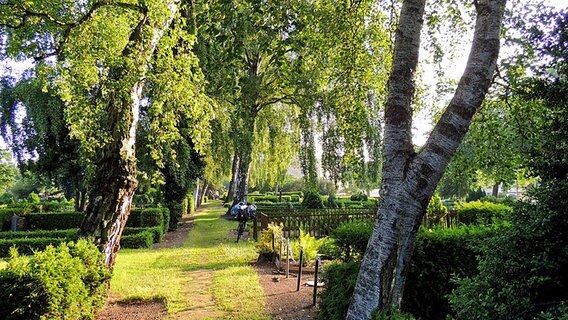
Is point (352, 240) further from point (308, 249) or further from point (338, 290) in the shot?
point (308, 249)

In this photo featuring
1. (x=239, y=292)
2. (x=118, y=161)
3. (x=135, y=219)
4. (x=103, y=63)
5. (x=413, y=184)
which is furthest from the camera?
(x=135, y=219)

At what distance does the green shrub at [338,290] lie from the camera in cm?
449

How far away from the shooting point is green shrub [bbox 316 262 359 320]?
4492 mm

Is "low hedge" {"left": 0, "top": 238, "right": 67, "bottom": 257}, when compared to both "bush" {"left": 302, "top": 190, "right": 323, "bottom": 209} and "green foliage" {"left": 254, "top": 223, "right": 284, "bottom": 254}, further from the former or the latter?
"bush" {"left": 302, "top": 190, "right": 323, "bottom": 209}

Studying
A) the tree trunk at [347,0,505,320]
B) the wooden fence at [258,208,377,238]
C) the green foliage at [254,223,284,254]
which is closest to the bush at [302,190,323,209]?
the wooden fence at [258,208,377,238]

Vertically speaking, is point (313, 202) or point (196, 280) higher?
point (313, 202)

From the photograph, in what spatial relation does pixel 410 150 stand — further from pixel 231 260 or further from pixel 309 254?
pixel 231 260

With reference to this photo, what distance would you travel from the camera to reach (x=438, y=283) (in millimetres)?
4766

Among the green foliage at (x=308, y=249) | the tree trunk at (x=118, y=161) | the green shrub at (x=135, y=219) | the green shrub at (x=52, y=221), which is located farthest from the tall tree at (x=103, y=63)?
the green shrub at (x=52, y=221)

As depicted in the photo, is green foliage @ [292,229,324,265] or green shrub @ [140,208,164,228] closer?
green foliage @ [292,229,324,265]

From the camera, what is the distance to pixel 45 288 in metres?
4.07

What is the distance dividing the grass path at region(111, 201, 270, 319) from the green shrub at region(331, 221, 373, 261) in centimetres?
152

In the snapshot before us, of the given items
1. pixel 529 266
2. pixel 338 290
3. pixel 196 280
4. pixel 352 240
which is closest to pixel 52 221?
pixel 196 280

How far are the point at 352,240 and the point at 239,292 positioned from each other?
2795mm
